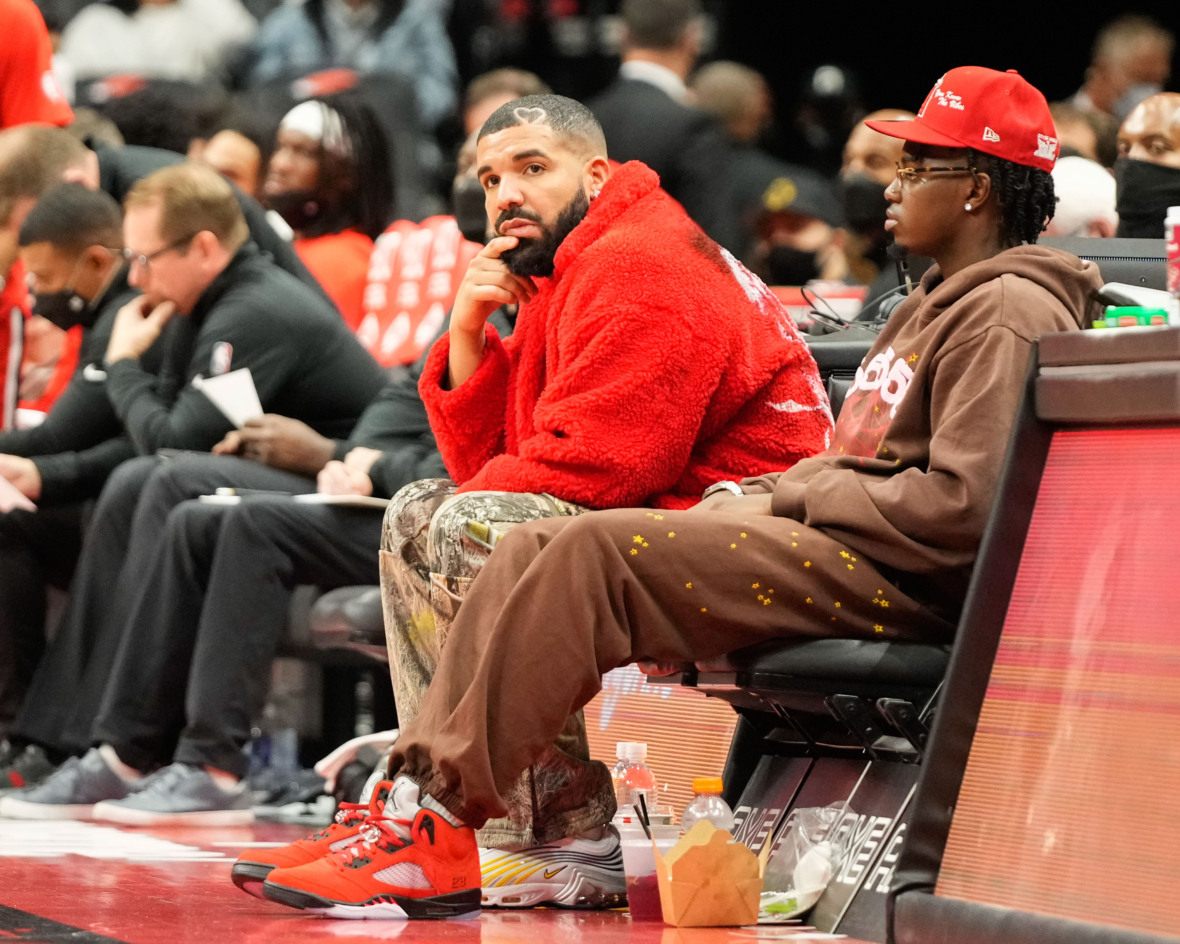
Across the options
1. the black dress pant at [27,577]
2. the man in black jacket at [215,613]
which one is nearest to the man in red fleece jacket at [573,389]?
the man in black jacket at [215,613]

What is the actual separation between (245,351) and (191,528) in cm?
56

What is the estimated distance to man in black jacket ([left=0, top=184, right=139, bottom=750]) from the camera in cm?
517

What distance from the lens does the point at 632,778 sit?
3178 millimetres

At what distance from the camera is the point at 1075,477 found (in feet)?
6.67

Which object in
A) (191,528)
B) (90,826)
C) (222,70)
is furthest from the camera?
(222,70)

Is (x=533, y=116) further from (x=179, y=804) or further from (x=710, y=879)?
(x=179, y=804)

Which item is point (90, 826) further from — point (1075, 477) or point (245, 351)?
point (1075, 477)

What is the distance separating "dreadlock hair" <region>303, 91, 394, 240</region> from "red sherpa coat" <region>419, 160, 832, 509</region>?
282cm

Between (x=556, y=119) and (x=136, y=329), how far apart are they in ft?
7.45

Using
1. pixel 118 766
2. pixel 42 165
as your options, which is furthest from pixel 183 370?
pixel 118 766

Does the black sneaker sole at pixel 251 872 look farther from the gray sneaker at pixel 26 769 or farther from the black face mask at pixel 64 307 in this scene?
the black face mask at pixel 64 307

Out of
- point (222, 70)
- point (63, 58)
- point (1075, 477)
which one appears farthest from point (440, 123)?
point (1075, 477)

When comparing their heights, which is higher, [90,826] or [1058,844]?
[1058,844]

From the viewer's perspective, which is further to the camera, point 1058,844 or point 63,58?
point 63,58
